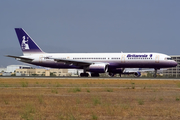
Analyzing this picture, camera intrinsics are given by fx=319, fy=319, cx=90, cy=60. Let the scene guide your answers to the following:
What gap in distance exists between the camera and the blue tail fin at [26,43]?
66938 mm

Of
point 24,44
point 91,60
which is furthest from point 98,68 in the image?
point 24,44

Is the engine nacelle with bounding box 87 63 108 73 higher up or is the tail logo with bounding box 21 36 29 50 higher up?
the tail logo with bounding box 21 36 29 50

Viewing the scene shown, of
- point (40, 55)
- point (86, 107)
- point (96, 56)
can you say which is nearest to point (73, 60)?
point (96, 56)

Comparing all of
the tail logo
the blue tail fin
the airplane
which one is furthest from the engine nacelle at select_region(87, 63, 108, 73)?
the tail logo

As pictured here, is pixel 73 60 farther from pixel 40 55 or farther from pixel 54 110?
pixel 54 110

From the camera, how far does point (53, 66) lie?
64.0 m

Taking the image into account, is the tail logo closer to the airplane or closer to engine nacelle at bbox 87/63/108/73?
the airplane

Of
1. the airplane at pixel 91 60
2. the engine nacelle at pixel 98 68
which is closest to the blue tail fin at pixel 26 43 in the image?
the airplane at pixel 91 60

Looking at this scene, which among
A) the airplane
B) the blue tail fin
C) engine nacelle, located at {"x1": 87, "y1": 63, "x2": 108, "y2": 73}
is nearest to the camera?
the airplane

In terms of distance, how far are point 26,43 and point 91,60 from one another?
15721mm

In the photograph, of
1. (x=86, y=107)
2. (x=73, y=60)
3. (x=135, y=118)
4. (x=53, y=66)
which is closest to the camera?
(x=135, y=118)

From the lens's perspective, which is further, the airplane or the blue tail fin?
the blue tail fin

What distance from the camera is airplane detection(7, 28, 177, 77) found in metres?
56.5

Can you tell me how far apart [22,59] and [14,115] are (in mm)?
52268
